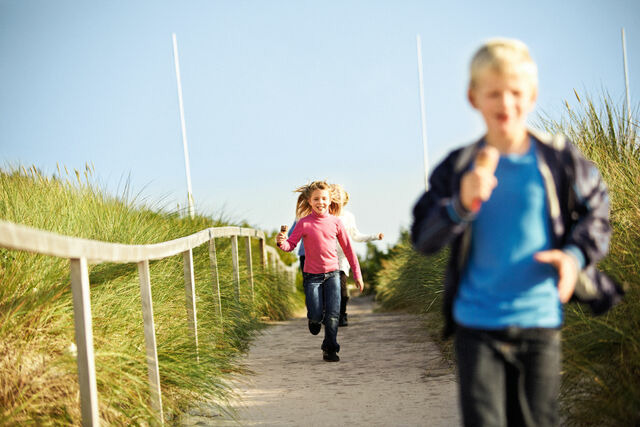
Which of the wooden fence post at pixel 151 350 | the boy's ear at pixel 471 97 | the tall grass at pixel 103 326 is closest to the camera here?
the boy's ear at pixel 471 97

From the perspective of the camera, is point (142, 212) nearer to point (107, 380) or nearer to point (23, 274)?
point (23, 274)

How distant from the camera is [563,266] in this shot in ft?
7.20

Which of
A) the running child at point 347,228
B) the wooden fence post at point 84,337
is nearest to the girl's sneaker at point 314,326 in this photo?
the running child at point 347,228

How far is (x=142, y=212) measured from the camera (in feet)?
24.7

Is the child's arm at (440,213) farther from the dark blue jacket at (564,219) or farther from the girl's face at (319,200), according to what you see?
the girl's face at (319,200)

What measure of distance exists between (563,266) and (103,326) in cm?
293

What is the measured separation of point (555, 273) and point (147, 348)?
7.72 feet

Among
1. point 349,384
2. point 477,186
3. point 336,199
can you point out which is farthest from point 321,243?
point 477,186

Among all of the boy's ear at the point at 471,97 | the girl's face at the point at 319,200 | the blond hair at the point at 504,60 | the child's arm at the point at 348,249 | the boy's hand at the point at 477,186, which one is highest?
the blond hair at the point at 504,60

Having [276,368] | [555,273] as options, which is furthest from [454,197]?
[276,368]

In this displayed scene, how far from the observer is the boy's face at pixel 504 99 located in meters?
2.24

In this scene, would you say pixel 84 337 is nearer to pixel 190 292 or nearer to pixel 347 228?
pixel 190 292

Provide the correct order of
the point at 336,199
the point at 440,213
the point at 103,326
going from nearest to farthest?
the point at 440,213 → the point at 103,326 → the point at 336,199

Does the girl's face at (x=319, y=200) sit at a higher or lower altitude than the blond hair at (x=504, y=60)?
lower
